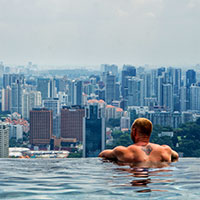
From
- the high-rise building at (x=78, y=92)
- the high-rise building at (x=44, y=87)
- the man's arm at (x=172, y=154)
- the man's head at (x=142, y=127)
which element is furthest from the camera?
the high-rise building at (x=44, y=87)

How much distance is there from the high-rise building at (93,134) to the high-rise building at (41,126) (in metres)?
11.3

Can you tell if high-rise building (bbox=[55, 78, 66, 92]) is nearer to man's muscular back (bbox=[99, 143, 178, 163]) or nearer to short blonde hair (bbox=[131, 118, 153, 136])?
man's muscular back (bbox=[99, 143, 178, 163])

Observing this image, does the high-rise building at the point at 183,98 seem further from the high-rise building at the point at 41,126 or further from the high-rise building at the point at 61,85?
the high-rise building at the point at 61,85

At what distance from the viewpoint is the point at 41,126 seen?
75.8 m

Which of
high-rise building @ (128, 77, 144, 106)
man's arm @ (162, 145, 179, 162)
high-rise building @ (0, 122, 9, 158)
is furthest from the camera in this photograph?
high-rise building @ (128, 77, 144, 106)

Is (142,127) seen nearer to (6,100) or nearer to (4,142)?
(4,142)

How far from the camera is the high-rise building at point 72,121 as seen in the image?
2926 inches

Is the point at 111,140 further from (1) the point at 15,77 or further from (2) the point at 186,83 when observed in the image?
(1) the point at 15,77

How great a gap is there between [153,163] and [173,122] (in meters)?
66.0

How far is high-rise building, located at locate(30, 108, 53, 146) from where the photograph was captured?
2881 inches

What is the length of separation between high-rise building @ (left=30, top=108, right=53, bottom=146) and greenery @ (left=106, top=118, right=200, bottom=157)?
13110mm

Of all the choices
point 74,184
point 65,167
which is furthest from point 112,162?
point 74,184

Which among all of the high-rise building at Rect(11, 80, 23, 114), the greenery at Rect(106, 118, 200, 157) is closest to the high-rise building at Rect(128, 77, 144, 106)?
the high-rise building at Rect(11, 80, 23, 114)

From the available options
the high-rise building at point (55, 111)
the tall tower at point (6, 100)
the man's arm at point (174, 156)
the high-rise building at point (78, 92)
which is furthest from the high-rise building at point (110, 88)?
the man's arm at point (174, 156)
